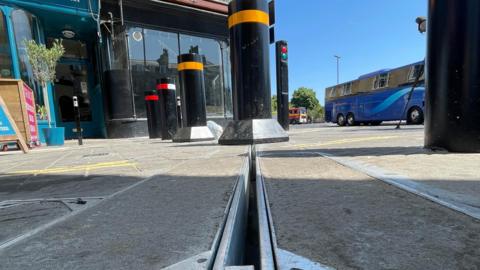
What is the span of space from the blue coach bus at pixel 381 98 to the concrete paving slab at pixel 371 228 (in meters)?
13.1

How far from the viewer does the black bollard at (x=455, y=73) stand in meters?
2.32

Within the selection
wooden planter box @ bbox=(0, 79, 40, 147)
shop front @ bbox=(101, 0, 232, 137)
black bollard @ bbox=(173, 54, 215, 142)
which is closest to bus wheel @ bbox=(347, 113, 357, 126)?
shop front @ bbox=(101, 0, 232, 137)

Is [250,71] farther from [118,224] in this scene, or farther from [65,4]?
[65,4]

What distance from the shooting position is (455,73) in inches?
94.2

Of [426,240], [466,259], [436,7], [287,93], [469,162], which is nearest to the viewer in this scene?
[466,259]

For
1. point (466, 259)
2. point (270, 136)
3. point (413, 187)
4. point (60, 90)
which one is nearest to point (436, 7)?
point (413, 187)

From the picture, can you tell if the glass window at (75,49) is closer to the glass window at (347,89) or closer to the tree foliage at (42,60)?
the tree foliage at (42,60)

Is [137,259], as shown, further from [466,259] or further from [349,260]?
[466,259]

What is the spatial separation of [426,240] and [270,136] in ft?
11.1

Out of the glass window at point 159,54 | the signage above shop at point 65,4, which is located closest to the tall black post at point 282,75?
the glass window at point 159,54

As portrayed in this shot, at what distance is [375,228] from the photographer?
822 mm

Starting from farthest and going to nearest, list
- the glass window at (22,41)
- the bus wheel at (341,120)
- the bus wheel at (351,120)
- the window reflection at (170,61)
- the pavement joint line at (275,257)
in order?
the bus wheel at (341,120), the bus wheel at (351,120), the window reflection at (170,61), the glass window at (22,41), the pavement joint line at (275,257)

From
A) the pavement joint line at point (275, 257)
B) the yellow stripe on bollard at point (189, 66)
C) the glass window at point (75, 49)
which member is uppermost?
the glass window at point (75, 49)

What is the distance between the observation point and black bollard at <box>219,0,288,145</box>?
3.99 metres
